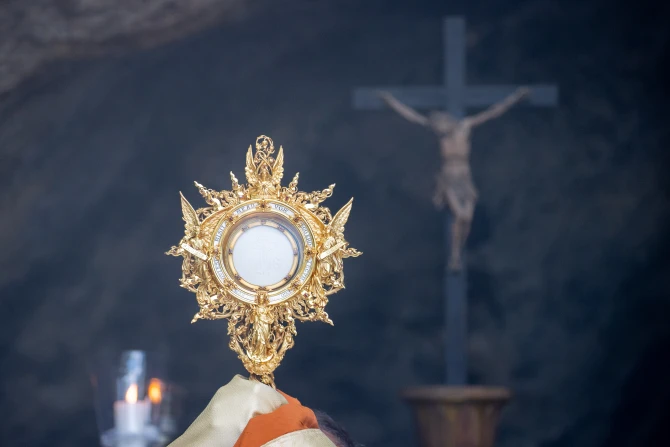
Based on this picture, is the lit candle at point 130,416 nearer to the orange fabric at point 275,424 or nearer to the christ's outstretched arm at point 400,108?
the orange fabric at point 275,424

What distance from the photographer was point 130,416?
7.85 feet

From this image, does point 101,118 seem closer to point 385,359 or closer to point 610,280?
point 385,359

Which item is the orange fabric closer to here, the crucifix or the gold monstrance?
the gold monstrance

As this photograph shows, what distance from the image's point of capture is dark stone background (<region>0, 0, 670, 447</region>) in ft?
16.8

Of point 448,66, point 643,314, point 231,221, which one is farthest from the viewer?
point 643,314

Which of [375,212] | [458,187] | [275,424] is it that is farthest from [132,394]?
[375,212]

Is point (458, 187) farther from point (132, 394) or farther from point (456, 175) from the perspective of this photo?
point (132, 394)

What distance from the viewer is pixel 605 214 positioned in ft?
17.3

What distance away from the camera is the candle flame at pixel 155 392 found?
8.08 ft

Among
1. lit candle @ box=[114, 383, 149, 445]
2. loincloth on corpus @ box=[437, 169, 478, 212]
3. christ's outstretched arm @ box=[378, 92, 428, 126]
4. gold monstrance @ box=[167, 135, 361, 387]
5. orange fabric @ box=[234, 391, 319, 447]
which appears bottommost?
orange fabric @ box=[234, 391, 319, 447]

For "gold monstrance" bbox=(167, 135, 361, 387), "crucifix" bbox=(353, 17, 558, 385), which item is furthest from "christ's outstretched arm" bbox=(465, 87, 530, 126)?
"gold monstrance" bbox=(167, 135, 361, 387)

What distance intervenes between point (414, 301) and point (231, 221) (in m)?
2.92

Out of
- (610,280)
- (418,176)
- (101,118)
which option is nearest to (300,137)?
(418,176)

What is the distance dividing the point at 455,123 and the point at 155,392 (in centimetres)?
264
